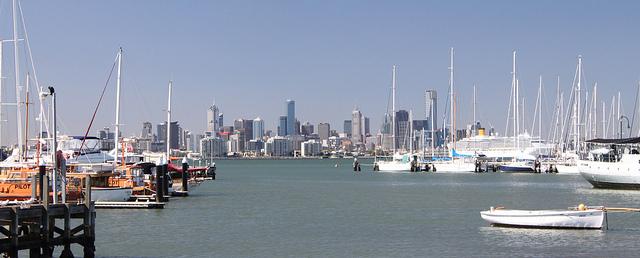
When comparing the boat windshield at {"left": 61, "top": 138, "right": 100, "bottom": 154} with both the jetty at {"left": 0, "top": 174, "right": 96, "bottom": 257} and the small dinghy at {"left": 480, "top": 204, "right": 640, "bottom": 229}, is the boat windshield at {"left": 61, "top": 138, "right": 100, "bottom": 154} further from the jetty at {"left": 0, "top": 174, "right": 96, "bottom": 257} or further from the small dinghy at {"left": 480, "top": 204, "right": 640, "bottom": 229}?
the small dinghy at {"left": 480, "top": 204, "right": 640, "bottom": 229}

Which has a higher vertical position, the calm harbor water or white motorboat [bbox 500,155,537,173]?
white motorboat [bbox 500,155,537,173]

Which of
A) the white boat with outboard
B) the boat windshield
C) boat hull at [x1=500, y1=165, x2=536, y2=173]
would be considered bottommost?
boat hull at [x1=500, y1=165, x2=536, y2=173]

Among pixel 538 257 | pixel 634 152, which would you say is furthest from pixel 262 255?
pixel 634 152

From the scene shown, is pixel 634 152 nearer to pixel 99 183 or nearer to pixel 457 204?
pixel 457 204

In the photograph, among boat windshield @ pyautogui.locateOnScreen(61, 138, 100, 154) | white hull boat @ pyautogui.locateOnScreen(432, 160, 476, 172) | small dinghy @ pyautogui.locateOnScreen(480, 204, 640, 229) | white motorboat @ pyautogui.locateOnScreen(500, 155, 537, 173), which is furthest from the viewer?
white hull boat @ pyautogui.locateOnScreen(432, 160, 476, 172)

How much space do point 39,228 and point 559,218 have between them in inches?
975

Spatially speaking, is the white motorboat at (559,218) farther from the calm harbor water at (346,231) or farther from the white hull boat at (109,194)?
the white hull boat at (109,194)

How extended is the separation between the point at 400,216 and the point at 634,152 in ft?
101

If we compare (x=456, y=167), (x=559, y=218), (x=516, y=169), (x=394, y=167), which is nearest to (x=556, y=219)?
(x=559, y=218)

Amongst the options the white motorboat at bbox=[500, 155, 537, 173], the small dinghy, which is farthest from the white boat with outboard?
the white motorboat at bbox=[500, 155, 537, 173]

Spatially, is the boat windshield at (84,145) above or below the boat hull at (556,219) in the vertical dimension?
above

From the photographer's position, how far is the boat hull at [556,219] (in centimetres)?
3610

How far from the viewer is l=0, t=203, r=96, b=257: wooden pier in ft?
80.2

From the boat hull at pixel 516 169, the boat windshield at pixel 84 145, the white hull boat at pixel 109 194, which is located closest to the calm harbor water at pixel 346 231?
the white hull boat at pixel 109 194
